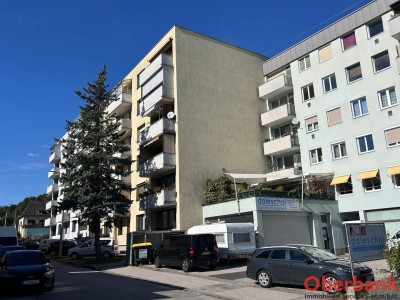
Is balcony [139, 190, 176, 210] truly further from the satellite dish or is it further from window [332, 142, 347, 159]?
window [332, 142, 347, 159]

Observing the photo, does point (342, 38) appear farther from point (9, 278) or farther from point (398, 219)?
point (9, 278)

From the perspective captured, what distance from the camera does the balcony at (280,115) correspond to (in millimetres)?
34469

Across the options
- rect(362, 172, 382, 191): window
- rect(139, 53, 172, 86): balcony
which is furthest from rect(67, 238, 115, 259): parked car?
rect(362, 172, 382, 191): window

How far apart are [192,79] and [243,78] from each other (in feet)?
20.7

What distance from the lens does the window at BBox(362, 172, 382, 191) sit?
92.2ft

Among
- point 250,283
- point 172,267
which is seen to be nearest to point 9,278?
point 250,283

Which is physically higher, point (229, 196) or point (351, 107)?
point (351, 107)

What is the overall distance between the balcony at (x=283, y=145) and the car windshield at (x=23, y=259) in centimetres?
A: 2365

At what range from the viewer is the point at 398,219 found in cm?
2647

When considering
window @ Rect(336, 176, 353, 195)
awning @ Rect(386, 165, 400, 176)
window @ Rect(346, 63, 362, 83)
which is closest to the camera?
awning @ Rect(386, 165, 400, 176)

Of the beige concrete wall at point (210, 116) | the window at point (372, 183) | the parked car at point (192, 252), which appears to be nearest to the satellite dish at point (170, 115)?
the beige concrete wall at point (210, 116)

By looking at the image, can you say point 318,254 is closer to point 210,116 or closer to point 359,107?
point 359,107

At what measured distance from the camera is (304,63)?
34969 mm

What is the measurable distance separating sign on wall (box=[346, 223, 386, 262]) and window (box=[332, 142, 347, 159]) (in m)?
19.9
